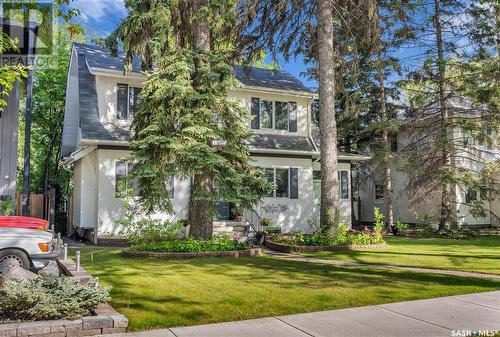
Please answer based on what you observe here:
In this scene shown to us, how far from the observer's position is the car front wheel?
777 centimetres

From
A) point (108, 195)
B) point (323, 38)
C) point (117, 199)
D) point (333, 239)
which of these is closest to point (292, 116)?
point (323, 38)

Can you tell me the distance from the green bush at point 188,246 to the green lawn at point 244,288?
Answer: 138cm

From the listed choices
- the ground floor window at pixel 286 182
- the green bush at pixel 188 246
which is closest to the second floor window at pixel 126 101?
the ground floor window at pixel 286 182

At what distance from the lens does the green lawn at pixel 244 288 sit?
Answer: 579 cm

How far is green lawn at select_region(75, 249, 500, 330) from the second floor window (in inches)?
333

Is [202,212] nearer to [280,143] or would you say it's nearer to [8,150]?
[8,150]

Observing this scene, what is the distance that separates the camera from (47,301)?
5.04 metres

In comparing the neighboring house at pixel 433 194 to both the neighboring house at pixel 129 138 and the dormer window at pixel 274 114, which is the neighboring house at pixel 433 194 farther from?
the dormer window at pixel 274 114

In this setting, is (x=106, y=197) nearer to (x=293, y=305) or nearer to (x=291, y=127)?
(x=291, y=127)

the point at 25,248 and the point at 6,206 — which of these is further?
the point at 6,206

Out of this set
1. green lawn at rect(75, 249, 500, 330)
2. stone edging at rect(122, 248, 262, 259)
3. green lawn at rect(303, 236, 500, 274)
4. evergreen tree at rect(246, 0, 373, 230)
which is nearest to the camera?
green lawn at rect(75, 249, 500, 330)

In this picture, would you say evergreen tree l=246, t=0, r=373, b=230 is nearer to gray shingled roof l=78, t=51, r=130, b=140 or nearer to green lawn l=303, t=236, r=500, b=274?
green lawn l=303, t=236, r=500, b=274

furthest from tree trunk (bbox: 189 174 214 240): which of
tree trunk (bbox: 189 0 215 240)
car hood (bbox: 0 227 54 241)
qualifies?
car hood (bbox: 0 227 54 241)

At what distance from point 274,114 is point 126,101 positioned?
7094 mm
